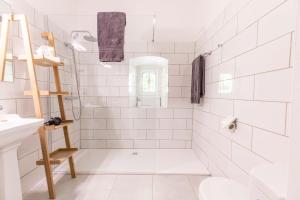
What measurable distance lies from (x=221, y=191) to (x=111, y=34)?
1.97m

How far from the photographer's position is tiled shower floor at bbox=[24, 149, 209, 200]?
1.68 metres

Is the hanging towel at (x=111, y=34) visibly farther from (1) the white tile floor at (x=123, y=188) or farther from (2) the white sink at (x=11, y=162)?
(1) the white tile floor at (x=123, y=188)

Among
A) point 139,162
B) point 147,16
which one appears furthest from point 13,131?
point 147,16

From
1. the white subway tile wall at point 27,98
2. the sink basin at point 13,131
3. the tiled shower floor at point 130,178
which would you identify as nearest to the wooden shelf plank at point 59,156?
the white subway tile wall at point 27,98

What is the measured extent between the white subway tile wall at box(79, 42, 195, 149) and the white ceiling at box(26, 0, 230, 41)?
15 centimetres

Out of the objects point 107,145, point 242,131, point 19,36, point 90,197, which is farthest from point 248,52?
point 107,145

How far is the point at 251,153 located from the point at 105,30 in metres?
1.99

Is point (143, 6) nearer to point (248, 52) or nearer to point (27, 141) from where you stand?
point (248, 52)

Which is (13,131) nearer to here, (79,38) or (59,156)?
(59,156)

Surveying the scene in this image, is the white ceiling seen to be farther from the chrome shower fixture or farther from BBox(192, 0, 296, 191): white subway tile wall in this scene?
BBox(192, 0, 296, 191): white subway tile wall

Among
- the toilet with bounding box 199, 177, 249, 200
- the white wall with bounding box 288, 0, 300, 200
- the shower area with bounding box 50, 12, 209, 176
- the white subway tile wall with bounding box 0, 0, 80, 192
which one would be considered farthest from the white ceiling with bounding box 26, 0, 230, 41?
the white wall with bounding box 288, 0, 300, 200

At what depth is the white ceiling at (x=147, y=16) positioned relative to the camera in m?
2.73

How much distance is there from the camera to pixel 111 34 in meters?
2.17

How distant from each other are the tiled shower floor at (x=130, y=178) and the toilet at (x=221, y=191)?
64 cm
